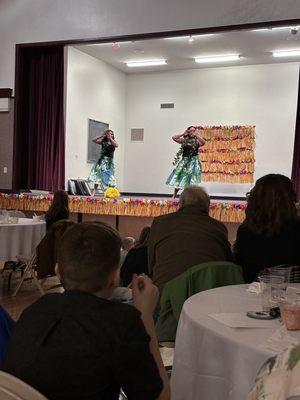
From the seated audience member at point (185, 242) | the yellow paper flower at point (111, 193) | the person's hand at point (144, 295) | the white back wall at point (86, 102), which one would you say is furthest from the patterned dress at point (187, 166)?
the person's hand at point (144, 295)

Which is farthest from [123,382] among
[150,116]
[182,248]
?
[150,116]

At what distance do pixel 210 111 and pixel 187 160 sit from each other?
10.3 ft

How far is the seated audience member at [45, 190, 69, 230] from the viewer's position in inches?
197

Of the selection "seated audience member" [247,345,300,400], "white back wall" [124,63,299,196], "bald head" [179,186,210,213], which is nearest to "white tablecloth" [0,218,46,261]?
"bald head" [179,186,210,213]

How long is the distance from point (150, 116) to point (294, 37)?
13.8 ft

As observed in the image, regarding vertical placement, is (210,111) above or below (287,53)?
below

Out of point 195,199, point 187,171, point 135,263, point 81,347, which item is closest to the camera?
point 81,347

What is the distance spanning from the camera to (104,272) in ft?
3.84

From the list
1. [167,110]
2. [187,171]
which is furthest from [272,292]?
[167,110]

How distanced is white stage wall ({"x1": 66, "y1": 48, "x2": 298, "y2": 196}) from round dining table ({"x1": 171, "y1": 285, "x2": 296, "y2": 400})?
832 centimetres

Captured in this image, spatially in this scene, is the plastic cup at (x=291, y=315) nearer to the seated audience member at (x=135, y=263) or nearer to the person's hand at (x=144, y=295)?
the person's hand at (x=144, y=295)

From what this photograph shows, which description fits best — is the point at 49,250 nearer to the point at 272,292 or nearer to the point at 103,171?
the point at 272,292

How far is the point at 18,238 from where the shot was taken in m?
4.92

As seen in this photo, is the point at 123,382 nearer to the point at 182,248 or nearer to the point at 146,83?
the point at 182,248
